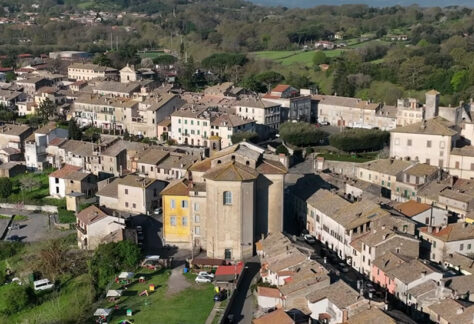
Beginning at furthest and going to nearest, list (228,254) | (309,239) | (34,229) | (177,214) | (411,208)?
(34,229) → (411,208) → (309,239) → (177,214) → (228,254)

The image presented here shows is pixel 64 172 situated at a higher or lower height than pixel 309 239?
higher

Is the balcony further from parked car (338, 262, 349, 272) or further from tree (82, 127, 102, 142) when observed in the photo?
tree (82, 127, 102, 142)

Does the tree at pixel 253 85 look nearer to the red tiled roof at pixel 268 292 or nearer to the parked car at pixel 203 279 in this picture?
the parked car at pixel 203 279

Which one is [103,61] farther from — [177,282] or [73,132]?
[177,282]

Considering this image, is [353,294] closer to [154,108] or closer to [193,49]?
[154,108]

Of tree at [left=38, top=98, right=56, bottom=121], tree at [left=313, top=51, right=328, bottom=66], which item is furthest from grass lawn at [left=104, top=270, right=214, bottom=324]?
tree at [left=313, top=51, right=328, bottom=66]

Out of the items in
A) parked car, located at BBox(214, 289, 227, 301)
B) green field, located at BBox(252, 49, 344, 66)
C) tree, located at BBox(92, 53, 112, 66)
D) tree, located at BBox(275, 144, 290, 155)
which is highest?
tree, located at BBox(92, 53, 112, 66)

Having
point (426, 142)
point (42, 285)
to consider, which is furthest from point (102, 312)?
point (426, 142)

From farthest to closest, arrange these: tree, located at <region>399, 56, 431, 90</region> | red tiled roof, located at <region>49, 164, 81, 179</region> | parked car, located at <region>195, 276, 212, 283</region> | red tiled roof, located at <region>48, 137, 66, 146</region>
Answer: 1. tree, located at <region>399, 56, 431, 90</region>
2. red tiled roof, located at <region>48, 137, 66, 146</region>
3. red tiled roof, located at <region>49, 164, 81, 179</region>
4. parked car, located at <region>195, 276, 212, 283</region>
